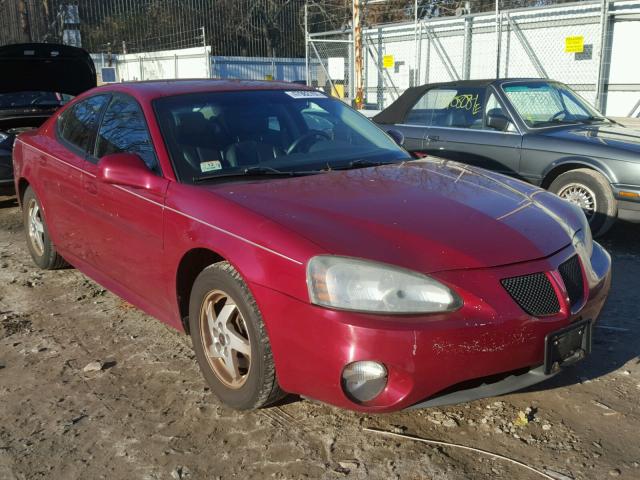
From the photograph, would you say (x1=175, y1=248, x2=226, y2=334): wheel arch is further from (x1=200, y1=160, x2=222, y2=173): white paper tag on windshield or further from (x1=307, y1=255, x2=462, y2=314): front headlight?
(x1=307, y1=255, x2=462, y2=314): front headlight

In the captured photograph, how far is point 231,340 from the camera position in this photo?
2951 mm

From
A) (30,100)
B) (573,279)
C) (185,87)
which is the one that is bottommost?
(573,279)

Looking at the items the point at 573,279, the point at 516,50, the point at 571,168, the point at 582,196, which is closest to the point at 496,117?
the point at 571,168

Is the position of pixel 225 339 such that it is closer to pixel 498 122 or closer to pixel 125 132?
pixel 125 132

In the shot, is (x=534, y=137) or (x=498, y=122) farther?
(x=498, y=122)

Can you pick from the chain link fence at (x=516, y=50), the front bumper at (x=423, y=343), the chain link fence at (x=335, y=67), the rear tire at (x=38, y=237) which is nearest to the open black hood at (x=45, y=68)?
the rear tire at (x=38, y=237)

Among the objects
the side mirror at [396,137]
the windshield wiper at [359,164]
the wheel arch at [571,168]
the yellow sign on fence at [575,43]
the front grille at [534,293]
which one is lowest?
the wheel arch at [571,168]

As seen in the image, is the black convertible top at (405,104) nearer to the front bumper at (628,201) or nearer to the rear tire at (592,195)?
the rear tire at (592,195)

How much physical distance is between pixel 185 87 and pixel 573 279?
2.50 metres

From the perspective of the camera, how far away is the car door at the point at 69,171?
4.20 metres

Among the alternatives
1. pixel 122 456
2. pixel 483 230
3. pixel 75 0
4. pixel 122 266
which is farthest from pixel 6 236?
pixel 75 0

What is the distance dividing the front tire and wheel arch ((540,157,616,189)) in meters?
4.31

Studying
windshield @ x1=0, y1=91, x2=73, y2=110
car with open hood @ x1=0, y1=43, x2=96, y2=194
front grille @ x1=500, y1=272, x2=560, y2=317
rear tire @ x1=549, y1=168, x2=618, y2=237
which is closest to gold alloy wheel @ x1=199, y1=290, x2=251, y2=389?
front grille @ x1=500, y1=272, x2=560, y2=317

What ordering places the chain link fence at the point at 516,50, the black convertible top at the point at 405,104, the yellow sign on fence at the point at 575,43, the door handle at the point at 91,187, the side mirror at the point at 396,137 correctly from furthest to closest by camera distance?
the chain link fence at the point at 516,50 < the yellow sign on fence at the point at 575,43 < the black convertible top at the point at 405,104 < the side mirror at the point at 396,137 < the door handle at the point at 91,187
